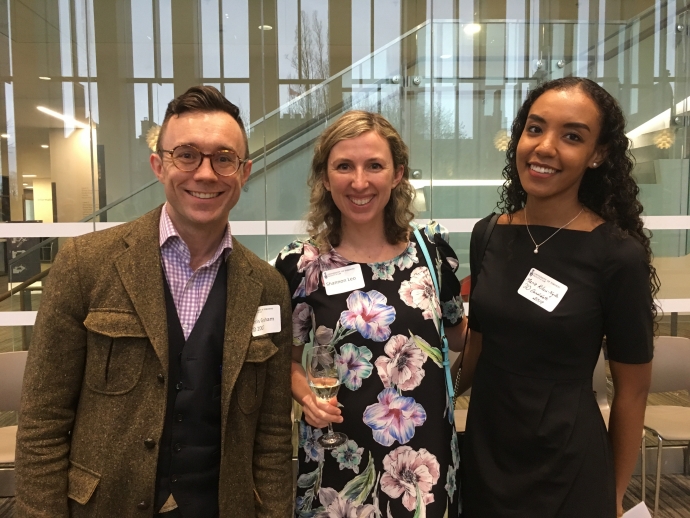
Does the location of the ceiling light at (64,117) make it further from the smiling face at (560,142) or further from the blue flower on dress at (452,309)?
the smiling face at (560,142)

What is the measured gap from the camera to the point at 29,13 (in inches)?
166

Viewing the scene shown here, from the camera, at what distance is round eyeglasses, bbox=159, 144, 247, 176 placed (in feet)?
4.37

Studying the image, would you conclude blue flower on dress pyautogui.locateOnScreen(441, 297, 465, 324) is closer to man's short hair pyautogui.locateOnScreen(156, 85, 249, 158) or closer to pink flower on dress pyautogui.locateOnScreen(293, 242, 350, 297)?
pink flower on dress pyautogui.locateOnScreen(293, 242, 350, 297)

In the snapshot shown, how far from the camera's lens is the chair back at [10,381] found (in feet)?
9.68

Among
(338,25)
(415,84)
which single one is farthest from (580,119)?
(338,25)

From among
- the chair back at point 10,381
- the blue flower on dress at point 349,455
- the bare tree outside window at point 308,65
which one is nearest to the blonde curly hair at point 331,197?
the blue flower on dress at point 349,455

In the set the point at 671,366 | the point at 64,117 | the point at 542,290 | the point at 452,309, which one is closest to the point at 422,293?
the point at 452,309

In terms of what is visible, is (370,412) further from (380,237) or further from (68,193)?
(68,193)

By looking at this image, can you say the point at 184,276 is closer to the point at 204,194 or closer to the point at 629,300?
the point at 204,194

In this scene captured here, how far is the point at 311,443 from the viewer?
1.62 metres

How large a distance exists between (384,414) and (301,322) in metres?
0.44

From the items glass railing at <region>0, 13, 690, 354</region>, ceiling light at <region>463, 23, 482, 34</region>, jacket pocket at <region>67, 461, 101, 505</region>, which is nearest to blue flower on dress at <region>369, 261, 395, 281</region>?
jacket pocket at <region>67, 461, 101, 505</region>

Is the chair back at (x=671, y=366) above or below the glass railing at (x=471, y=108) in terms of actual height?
below

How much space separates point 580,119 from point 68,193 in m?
4.37
